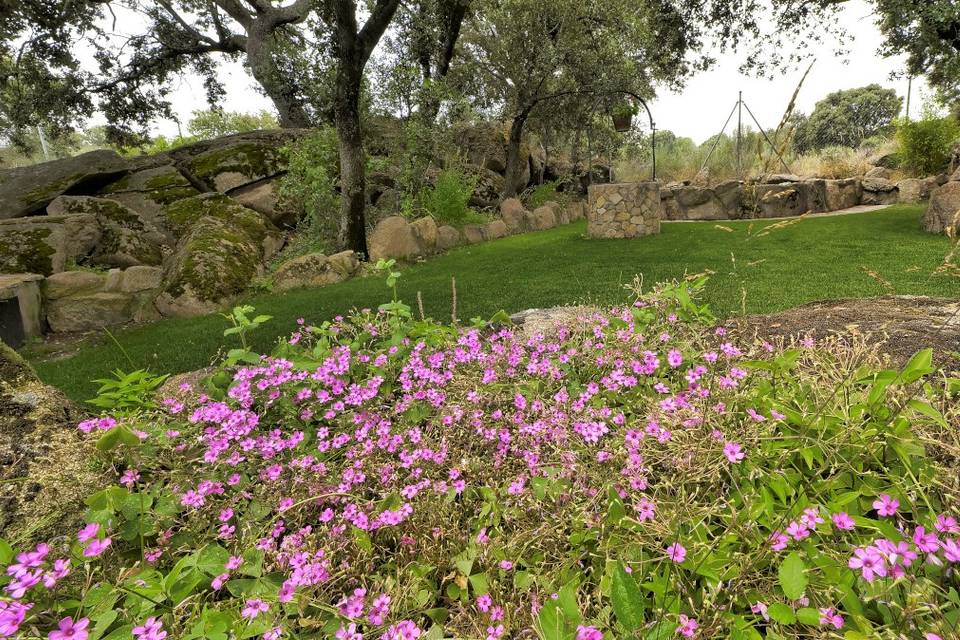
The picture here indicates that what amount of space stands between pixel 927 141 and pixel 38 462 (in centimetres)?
1729

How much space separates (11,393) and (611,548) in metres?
2.17

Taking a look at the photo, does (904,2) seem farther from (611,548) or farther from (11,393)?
(11,393)

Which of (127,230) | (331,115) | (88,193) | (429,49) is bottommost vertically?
(127,230)

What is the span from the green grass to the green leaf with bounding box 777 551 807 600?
290 cm

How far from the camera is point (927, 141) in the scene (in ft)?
39.3

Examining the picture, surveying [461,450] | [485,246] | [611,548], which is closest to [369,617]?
[611,548]

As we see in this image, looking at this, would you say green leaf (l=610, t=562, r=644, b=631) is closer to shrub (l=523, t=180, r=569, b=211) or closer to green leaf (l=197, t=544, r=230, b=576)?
green leaf (l=197, t=544, r=230, b=576)

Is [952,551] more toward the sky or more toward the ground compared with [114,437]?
more toward the ground

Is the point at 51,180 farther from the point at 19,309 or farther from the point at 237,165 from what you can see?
the point at 19,309

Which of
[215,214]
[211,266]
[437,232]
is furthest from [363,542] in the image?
[215,214]

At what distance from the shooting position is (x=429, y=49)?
38.6 ft

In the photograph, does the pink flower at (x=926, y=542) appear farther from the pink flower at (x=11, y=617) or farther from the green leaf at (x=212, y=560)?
the pink flower at (x=11, y=617)

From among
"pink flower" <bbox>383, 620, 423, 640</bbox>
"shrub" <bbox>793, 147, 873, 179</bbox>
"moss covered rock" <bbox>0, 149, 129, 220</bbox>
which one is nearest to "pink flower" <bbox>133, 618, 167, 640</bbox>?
"pink flower" <bbox>383, 620, 423, 640</bbox>

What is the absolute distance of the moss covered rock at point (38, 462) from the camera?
1.31m
